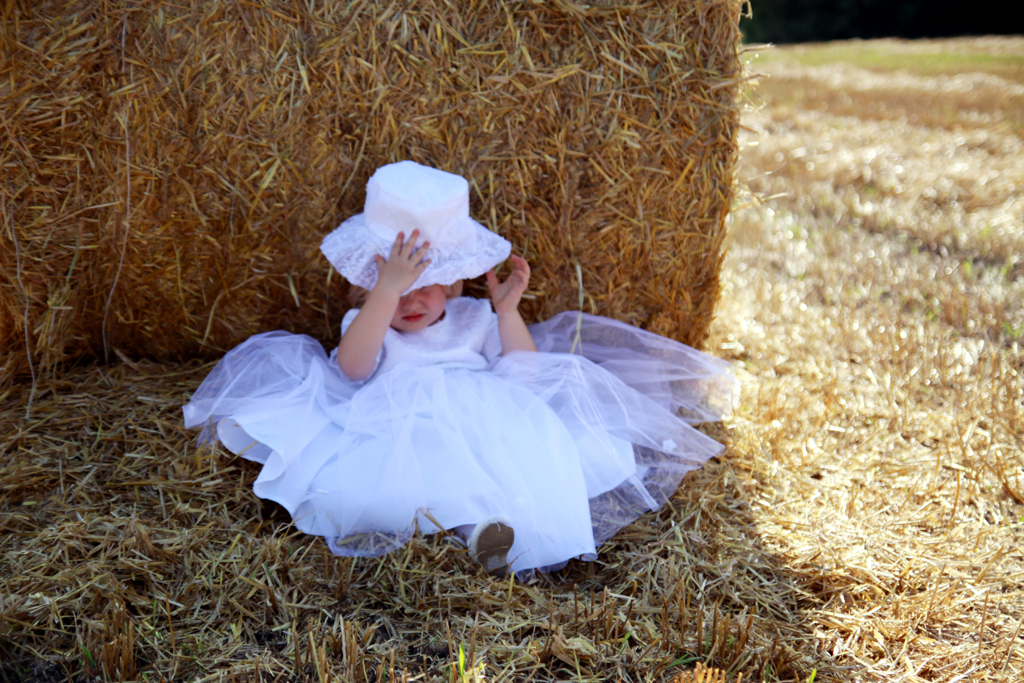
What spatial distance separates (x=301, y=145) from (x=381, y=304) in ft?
1.83

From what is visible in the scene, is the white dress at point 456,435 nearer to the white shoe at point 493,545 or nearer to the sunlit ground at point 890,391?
the white shoe at point 493,545

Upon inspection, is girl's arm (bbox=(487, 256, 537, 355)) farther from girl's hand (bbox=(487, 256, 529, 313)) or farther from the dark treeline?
the dark treeline

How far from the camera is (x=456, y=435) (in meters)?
1.92

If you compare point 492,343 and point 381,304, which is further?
point 492,343

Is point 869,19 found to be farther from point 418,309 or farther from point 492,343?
point 418,309

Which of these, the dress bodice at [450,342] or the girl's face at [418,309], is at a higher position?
the girl's face at [418,309]

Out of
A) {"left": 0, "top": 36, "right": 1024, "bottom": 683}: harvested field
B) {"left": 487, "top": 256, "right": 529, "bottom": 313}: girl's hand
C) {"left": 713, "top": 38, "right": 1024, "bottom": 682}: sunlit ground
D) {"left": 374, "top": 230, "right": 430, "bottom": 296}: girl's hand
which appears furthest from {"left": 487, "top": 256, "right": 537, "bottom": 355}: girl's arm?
{"left": 713, "top": 38, "right": 1024, "bottom": 682}: sunlit ground

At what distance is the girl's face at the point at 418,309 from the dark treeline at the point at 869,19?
16.1 m

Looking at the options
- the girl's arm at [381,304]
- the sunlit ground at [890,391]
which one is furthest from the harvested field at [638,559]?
the girl's arm at [381,304]

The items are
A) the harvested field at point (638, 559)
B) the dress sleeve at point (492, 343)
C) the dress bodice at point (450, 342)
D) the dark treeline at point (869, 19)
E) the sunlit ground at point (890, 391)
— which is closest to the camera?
the harvested field at point (638, 559)

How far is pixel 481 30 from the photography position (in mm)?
2197

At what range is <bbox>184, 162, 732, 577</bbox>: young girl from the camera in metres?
1.83

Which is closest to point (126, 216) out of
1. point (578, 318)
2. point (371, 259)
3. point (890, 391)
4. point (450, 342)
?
point (371, 259)

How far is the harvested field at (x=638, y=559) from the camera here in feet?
4.99
